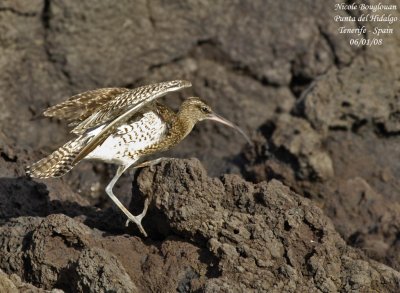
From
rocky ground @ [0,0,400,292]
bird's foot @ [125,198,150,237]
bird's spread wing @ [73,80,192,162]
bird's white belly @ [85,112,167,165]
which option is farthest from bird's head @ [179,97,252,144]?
bird's foot @ [125,198,150,237]

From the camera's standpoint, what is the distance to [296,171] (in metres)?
10.6

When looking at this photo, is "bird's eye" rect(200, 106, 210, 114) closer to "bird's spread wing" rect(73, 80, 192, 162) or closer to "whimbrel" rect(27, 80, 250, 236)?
"whimbrel" rect(27, 80, 250, 236)

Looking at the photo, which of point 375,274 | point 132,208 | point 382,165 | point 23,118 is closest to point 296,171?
point 382,165

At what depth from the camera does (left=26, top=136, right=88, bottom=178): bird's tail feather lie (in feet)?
27.9

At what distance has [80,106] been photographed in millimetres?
9109

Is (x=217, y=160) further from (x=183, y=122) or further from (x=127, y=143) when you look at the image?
(x=127, y=143)

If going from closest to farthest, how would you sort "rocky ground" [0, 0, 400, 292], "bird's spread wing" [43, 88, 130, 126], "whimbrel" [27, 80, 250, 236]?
"rocky ground" [0, 0, 400, 292] → "whimbrel" [27, 80, 250, 236] → "bird's spread wing" [43, 88, 130, 126]

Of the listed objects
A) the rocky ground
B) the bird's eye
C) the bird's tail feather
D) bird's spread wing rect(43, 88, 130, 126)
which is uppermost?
bird's spread wing rect(43, 88, 130, 126)

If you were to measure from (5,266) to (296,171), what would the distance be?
153 inches

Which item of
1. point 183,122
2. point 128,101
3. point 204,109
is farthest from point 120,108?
point 204,109

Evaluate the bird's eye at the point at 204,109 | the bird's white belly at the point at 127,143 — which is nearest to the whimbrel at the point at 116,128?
the bird's white belly at the point at 127,143

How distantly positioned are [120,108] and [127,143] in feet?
1.94

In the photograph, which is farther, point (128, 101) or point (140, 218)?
point (128, 101)

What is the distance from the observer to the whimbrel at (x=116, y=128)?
8.41m
